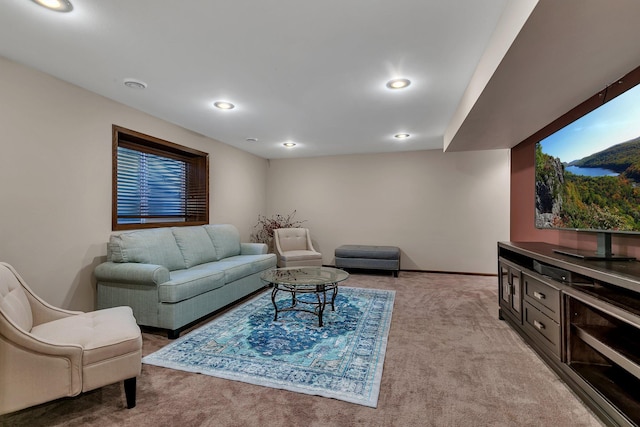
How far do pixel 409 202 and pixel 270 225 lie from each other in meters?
2.83

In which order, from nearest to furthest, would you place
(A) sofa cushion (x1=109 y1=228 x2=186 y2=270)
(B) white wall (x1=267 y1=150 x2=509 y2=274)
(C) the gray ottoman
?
(A) sofa cushion (x1=109 y1=228 x2=186 y2=270)
(C) the gray ottoman
(B) white wall (x1=267 y1=150 x2=509 y2=274)

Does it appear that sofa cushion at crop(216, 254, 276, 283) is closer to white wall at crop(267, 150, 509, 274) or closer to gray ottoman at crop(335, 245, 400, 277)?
gray ottoman at crop(335, 245, 400, 277)

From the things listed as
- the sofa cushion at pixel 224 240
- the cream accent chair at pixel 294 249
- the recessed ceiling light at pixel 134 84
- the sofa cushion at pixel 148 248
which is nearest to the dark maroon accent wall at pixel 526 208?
the cream accent chair at pixel 294 249

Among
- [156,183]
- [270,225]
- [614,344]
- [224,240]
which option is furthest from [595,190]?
[270,225]

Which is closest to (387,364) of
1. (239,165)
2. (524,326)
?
(524,326)

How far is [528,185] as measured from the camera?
3.40 metres

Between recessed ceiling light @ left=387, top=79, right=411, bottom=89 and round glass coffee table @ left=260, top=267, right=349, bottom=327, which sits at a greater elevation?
recessed ceiling light @ left=387, top=79, right=411, bottom=89

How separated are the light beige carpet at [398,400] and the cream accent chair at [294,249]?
247cm

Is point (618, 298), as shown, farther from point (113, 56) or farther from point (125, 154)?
Answer: point (125, 154)

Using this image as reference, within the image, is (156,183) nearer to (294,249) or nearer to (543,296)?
(294,249)

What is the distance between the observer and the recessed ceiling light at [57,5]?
1655mm

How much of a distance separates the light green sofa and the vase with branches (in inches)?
84.7

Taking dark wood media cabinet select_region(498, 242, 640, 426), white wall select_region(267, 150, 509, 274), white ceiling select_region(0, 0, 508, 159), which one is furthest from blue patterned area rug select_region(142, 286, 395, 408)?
white wall select_region(267, 150, 509, 274)

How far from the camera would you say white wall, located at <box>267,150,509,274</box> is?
203 inches
